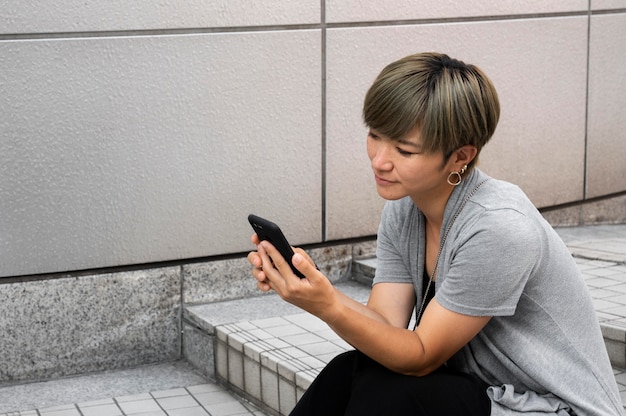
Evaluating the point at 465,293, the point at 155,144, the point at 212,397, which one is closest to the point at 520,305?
the point at 465,293

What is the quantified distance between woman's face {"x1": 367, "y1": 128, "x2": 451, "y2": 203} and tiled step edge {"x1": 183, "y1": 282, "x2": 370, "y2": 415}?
1303mm

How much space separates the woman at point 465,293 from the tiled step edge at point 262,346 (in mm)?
1235

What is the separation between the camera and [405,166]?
2.31 metres

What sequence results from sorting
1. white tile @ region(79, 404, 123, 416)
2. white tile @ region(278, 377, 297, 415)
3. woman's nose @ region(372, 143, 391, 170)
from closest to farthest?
1. woman's nose @ region(372, 143, 391, 170)
2. white tile @ region(278, 377, 297, 415)
3. white tile @ region(79, 404, 123, 416)

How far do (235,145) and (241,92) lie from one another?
235mm

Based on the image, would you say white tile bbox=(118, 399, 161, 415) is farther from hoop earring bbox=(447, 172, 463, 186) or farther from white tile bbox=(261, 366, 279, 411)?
hoop earring bbox=(447, 172, 463, 186)

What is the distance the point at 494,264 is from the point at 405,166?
30 cm

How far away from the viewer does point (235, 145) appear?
4.49 metres

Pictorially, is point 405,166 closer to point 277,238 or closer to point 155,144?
point 277,238

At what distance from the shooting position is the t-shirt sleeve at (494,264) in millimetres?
2209

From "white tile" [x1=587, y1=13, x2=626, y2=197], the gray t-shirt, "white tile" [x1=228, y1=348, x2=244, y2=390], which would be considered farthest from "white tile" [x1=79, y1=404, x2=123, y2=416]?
"white tile" [x1=587, y1=13, x2=626, y2=197]

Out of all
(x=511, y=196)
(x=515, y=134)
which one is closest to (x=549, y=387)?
(x=511, y=196)

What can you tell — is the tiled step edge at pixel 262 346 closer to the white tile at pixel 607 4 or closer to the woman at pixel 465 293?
the woman at pixel 465 293

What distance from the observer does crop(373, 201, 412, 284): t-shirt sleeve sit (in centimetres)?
260
